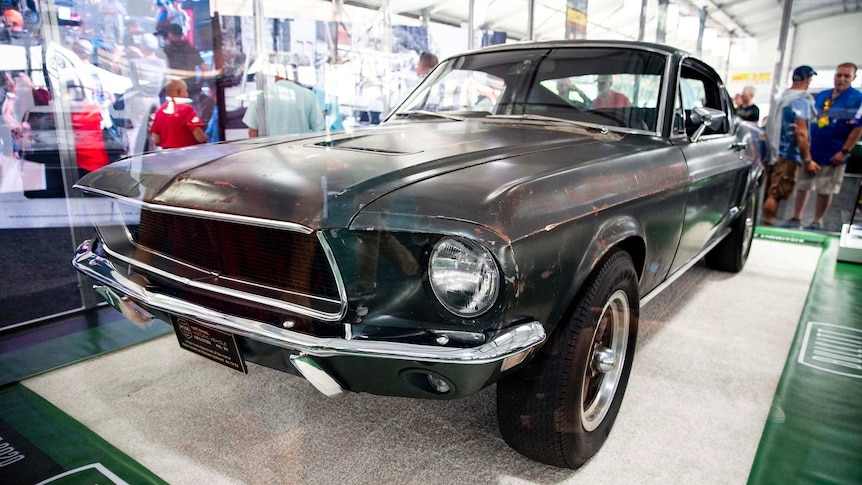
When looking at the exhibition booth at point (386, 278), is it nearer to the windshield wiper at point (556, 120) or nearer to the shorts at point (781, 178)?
the windshield wiper at point (556, 120)

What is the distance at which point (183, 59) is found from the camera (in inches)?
145

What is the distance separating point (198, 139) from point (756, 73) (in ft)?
22.5

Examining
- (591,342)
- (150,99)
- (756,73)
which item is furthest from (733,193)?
(756,73)

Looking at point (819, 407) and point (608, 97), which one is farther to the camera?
point (608, 97)

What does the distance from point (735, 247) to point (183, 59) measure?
4.09 m

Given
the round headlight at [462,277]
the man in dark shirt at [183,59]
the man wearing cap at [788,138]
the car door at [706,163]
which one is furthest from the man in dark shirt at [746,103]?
the round headlight at [462,277]

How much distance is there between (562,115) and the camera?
2.53 meters

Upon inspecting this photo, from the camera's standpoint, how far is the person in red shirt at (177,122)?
11.4 ft

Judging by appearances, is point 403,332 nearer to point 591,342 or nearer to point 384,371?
point 384,371

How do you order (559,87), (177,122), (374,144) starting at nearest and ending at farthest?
(374,144) → (559,87) → (177,122)

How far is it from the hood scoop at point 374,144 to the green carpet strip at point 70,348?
1.34 m

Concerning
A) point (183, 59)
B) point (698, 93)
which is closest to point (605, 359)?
point (698, 93)

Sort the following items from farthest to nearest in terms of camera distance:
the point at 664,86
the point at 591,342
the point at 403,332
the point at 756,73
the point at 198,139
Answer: the point at 756,73, the point at 198,139, the point at 664,86, the point at 591,342, the point at 403,332

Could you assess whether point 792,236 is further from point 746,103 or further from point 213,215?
point 213,215
